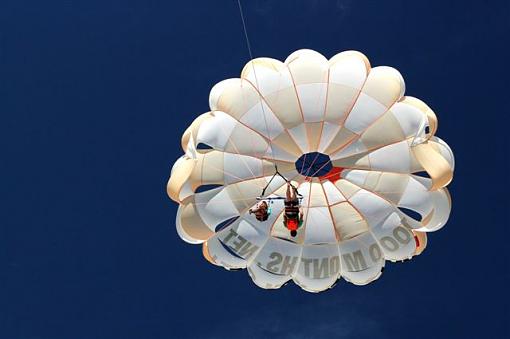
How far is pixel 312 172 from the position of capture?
30.7 metres

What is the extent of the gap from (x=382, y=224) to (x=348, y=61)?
5.60 m

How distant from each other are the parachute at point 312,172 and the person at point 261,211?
3.02ft

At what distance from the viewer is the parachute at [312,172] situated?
2945cm

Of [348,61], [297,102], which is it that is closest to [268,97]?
[297,102]

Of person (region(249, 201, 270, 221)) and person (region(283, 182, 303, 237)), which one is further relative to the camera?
person (region(249, 201, 270, 221))

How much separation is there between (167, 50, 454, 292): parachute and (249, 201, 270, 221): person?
92 cm

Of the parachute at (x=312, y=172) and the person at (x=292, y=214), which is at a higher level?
the parachute at (x=312, y=172)

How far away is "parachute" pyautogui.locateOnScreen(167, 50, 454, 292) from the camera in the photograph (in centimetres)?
2945

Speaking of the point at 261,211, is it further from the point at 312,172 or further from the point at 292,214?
the point at 312,172

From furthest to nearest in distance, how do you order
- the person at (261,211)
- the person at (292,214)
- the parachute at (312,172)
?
the parachute at (312,172), the person at (261,211), the person at (292,214)

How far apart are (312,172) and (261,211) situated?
323 centimetres

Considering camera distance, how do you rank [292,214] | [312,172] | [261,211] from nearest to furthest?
[292,214]
[261,211]
[312,172]

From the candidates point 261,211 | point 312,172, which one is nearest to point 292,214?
point 261,211

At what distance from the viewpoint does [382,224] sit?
29.9 m
